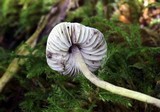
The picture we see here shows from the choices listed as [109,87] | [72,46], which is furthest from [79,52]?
[109,87]

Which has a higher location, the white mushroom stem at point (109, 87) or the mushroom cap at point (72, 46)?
the mushroom cap at point (72, 46)

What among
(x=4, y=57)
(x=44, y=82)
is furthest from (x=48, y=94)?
(x=4, y=57)

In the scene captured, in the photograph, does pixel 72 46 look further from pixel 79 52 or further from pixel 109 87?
pixel 109 87

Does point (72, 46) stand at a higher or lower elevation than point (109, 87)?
higher

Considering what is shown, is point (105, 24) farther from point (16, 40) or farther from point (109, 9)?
point (16, 40)

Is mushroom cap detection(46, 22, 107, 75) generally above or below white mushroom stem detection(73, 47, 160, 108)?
above
